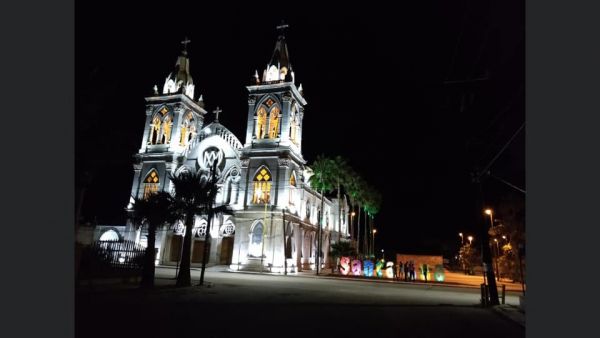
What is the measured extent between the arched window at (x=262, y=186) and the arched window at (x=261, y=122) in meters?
4.58

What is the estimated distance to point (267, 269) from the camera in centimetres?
3803

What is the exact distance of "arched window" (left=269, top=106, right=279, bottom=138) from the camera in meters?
44.0

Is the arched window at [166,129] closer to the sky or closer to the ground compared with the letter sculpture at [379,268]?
closer to the sky

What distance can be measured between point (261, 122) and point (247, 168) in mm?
5917

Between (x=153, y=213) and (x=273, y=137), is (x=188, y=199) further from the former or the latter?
(x=273, y=137)

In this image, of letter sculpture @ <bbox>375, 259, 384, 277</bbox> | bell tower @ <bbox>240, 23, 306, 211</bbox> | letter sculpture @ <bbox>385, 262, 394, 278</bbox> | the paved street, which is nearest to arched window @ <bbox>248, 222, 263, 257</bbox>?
bell tower @ <bbox>240, 23, 306, 211</bbox>

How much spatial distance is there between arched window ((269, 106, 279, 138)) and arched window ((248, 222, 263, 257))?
1045 cm

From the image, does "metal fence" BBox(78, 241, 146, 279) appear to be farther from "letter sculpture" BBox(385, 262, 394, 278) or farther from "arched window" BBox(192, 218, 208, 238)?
"letter sculpture" BBox(385, 262, 394, 278)

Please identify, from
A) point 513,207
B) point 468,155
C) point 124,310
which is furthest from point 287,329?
point 513,207

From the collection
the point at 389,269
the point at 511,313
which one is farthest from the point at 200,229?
the point at 511,313

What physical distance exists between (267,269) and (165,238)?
1364cm

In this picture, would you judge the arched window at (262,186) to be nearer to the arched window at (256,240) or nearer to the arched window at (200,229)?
the arched window at (256,240)

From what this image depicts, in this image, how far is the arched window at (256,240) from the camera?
3938 centimetres

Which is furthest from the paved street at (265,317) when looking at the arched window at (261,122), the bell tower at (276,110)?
the arched window at (261,122)
